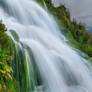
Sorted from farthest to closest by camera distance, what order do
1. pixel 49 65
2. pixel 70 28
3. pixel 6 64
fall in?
pixel 70 28
pixel 49 65
pixel 6 64

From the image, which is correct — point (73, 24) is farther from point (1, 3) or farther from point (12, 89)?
point (12, 89)

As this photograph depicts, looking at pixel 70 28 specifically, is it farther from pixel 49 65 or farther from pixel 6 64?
pixel 6 64

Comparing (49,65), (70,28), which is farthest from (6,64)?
(70,28)

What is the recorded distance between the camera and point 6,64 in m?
5.02

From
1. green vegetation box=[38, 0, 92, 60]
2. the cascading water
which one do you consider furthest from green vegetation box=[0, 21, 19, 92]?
green vegetation box=[38, 0, 92, 60]

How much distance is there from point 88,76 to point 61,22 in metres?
8.35

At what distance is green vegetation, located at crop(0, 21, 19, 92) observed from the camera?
4696 mm

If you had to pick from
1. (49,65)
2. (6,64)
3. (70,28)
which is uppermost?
(70,28)

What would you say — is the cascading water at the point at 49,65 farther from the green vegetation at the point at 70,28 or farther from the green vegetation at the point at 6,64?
the green vegetation at the point at 70,28

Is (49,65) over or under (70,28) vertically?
under

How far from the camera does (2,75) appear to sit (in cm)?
471

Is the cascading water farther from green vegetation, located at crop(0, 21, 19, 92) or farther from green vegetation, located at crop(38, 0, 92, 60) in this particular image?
green vegetation, located at crop(38, 0, 92, 60)

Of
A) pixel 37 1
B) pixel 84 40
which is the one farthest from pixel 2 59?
pixel 84 40

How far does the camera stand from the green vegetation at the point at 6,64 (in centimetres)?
470
